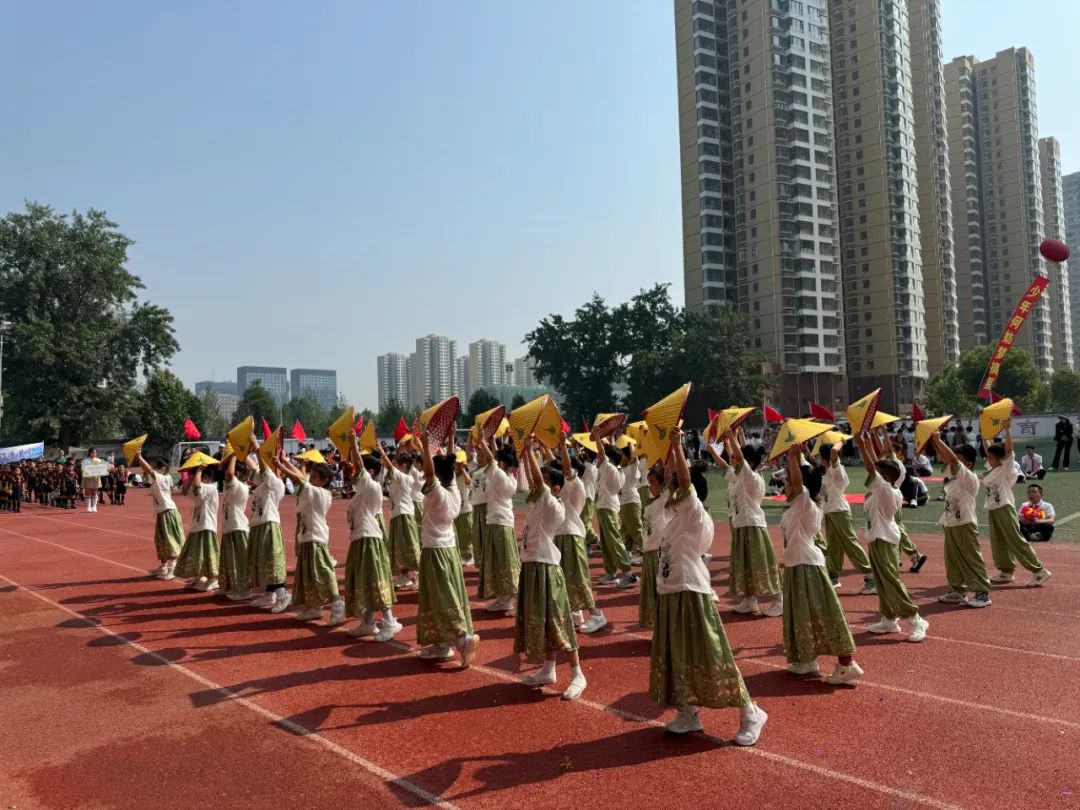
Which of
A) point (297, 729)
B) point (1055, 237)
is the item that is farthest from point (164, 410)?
point (1055, 237)

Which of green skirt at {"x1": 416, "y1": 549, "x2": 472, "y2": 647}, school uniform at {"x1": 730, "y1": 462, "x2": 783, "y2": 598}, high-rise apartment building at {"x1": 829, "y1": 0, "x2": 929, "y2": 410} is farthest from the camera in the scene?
high-rise apartment building at {"x1": 829, "y1": 0, "x2": 929, "y2": 410}

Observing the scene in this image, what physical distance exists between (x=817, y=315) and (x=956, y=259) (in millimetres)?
49808

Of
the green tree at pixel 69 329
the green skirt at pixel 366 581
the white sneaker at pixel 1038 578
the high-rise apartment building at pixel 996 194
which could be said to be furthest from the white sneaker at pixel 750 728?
the high-rise apartment building at pixel 996 194

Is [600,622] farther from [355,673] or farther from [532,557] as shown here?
[355,673]

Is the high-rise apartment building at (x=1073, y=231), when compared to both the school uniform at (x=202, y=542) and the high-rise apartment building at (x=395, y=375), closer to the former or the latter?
the high-rise apartment building at (x=395, y=375)

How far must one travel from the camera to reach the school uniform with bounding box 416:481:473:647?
7340 mm

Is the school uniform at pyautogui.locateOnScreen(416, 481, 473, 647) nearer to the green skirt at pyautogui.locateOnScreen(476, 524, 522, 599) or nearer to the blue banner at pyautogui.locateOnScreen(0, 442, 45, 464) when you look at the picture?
the green skirt at pyautogui.locateOnScreen(476, 524, 522, 599)

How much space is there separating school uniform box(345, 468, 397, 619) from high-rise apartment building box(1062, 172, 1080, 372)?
15321 centimetres

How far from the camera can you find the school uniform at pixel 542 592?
6.55 metres

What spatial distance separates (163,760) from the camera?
5469 millimetres

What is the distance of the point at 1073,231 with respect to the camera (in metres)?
146

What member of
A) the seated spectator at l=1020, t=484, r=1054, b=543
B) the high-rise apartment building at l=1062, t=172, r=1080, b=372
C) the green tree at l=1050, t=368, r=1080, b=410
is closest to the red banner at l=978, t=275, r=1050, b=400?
the seated spectator at l=1020, t=484, r=1054, b=543

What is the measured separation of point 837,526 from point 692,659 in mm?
5155

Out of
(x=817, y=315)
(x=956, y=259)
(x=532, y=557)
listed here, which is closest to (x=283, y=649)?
(x=532, y=557)
